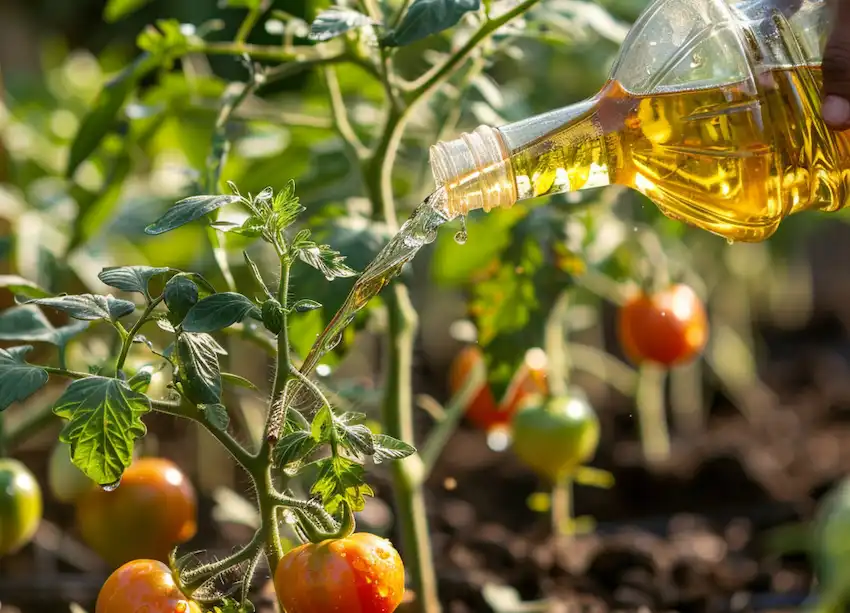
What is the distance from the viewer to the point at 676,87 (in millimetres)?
695

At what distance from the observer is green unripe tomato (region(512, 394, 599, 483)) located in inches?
45.9

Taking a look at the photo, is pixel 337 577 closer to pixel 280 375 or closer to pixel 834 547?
pixel 280 375

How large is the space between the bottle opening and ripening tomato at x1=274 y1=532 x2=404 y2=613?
0.21 m

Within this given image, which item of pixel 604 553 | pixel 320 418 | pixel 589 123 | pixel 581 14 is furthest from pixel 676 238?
pixel 320 418

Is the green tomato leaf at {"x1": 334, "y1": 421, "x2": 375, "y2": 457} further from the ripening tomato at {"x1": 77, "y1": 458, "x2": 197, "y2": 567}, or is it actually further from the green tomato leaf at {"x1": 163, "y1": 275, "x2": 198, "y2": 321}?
the ripening tomato at {"x1": 77, "y1": 458, "x2": 197, "y2": 567}

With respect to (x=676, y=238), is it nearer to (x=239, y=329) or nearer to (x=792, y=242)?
(x=792, y=242)

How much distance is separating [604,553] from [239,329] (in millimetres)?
598

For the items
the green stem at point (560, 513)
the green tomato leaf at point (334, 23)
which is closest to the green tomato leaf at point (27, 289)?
the green tomato leaf at point (334, 23)

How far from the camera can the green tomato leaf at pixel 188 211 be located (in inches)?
22.2

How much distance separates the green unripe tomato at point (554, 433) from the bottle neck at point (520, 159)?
50cm

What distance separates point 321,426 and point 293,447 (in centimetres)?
2

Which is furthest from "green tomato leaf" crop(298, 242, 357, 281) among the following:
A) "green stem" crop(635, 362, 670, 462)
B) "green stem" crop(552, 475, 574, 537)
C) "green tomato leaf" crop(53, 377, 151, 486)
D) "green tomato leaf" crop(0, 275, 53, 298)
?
"green stem" crop(635, 362, 670, 462)

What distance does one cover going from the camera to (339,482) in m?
0.57

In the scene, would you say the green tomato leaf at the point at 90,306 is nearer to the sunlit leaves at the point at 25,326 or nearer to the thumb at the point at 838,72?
the sunlit leaves at the point at 25,326
